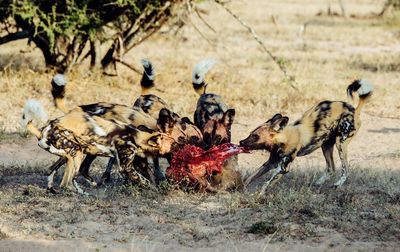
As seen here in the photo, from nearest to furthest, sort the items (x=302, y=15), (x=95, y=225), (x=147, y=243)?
(x=147, y=243)
(x=95, y=225)
(x=302, y=15)

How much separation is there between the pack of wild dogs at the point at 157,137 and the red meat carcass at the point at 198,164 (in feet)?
0.19

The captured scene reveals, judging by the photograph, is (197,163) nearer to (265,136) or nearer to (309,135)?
(265,136)

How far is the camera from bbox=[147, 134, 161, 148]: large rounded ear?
624cm

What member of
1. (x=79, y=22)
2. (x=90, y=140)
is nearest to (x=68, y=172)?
(x=90, y=140)

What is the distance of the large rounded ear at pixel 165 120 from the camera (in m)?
6.21

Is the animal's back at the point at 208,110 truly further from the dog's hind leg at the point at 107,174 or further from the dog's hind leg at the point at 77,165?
the dog's hind leg at the point at 77,165

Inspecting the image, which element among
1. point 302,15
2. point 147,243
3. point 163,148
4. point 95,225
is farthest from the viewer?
point 302,15

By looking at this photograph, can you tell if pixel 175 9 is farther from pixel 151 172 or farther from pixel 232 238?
pixel 232 238

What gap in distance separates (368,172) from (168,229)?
2.53m

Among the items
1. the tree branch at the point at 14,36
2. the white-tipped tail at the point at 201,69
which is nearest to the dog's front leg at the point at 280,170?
the white-tipped tail at the point at 201,69

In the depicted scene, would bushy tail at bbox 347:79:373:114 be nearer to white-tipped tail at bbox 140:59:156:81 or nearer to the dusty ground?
the dusty ground

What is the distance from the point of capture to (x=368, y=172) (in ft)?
23.7

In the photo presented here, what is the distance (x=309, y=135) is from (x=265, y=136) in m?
0.50

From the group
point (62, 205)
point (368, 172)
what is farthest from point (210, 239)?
point (368, 172)
